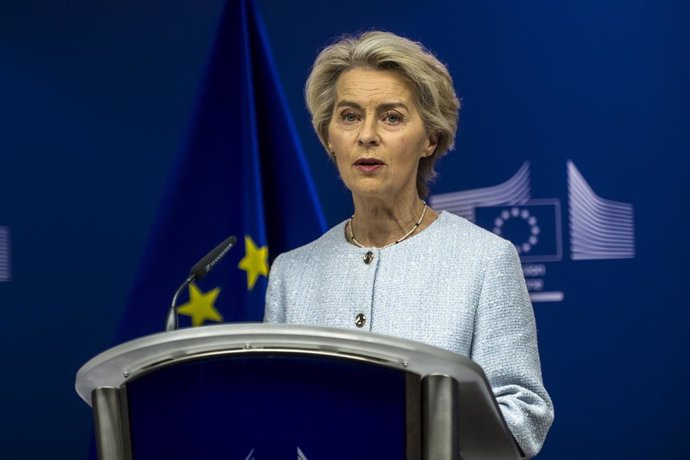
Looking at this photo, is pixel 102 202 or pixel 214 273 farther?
pixel 102 202

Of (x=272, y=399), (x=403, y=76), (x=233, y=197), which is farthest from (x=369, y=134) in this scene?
(x=233, y=197)

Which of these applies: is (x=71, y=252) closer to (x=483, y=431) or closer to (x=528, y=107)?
(x=528, y=107)

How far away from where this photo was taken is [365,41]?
175 centimetres

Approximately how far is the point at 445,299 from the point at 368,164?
0.29 m

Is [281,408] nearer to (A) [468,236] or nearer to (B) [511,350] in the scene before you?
(B) [511,350]

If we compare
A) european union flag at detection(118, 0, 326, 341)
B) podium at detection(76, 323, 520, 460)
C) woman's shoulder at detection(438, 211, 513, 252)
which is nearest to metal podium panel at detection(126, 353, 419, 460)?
podium at detection(76, 323, 520, 460)

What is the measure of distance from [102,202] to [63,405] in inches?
29.3

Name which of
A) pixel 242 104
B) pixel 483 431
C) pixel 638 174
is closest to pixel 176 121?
pixel 242 104

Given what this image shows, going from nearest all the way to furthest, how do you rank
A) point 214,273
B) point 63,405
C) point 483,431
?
point 483,431
point 214,273
point 63,405

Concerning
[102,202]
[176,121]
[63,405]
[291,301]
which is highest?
[176,121]

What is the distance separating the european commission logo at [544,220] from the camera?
3520 mm

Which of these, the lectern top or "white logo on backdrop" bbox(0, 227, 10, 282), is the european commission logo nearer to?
"white logo on backdrop" bbox(0, 227, 10, 282)

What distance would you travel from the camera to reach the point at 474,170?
3.53m

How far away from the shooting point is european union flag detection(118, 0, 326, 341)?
263cm
